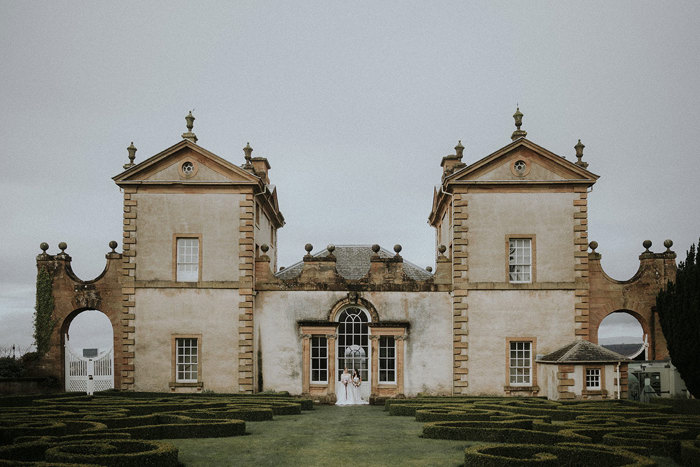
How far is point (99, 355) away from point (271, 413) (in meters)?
11.6

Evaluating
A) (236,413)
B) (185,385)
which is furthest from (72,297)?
(236,413)

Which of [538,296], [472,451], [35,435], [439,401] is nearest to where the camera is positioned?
[472,451]

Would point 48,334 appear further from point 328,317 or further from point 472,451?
point 472,451

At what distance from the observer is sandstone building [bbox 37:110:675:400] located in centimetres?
2900

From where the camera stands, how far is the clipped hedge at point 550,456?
12.1 metres

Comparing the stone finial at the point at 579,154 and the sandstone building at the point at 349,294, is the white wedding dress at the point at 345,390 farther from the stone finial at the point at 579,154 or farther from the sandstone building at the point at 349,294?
the stone finial at the point at 579,154

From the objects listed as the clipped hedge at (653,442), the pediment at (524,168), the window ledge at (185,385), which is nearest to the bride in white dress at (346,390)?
the window ledge at (185,385)

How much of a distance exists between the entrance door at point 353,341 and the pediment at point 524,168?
690 centimetres

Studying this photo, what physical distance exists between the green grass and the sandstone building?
831cm

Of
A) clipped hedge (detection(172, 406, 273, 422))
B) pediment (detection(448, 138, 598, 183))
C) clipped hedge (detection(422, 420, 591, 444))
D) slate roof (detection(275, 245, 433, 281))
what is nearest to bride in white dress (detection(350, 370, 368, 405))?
slate roof (detection(275, 245, 433, 281))

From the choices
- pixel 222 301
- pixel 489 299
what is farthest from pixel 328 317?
pixel 489 299

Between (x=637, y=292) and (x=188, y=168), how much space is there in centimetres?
1935

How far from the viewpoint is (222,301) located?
2927 centimetres

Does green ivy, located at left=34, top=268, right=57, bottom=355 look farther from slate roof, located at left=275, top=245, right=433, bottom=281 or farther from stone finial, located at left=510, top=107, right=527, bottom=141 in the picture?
stone finial, located at left=510, top=107, right=527, bottom=141
